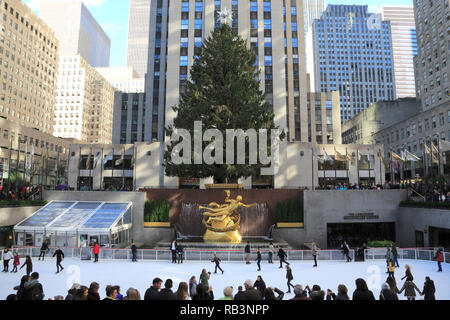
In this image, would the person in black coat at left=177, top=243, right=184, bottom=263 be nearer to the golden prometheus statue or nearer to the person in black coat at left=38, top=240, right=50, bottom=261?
the golden prometheus statue

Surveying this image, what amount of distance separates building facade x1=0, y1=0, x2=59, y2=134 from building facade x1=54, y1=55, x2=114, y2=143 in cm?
2838

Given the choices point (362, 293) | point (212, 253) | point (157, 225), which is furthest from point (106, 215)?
point (362, 293)

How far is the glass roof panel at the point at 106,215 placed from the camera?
25.6 meters

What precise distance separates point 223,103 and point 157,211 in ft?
40.1

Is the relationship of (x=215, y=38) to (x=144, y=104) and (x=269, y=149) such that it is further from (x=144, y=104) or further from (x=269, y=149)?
(x=144, y=104)

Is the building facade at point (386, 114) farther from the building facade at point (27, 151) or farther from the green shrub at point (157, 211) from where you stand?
the building facade at point (27, 151)

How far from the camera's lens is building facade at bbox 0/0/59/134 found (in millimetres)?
78812

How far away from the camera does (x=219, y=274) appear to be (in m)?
17.6

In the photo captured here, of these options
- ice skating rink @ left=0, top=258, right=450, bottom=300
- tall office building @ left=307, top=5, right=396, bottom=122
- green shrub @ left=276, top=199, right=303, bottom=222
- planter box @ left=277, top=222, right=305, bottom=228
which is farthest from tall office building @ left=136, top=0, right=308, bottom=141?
tall office building @ left=307, top=5, right=396, bottom=122

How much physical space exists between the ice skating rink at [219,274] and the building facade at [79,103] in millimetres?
118715

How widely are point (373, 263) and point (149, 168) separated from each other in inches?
1338

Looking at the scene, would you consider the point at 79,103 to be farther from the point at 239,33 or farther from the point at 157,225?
the point at 157,225

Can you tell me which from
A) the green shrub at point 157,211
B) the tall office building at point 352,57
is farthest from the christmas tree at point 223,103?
the tall office building at point 352,57

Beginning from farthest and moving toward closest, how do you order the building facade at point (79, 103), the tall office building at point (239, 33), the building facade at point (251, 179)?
the building facade at point (79, 103)
the tall office building at point (239, 33)
the building facade at point (251, 179)
